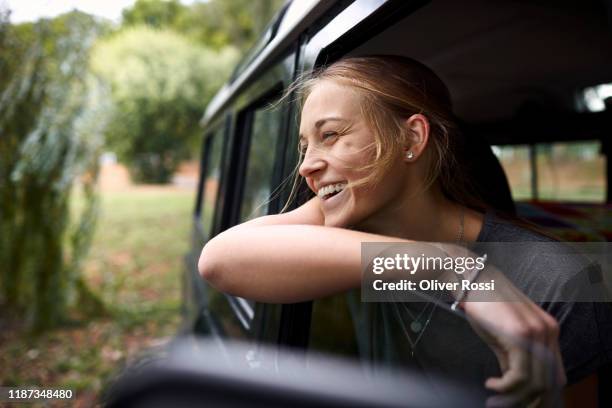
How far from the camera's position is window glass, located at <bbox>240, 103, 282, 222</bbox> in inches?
75.8

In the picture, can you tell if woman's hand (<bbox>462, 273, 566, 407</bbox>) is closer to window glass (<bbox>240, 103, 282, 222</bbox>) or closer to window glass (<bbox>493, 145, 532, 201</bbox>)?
window glass (<bbox>240, 103, 282, 222</bbox>)

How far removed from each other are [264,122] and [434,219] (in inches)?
45.4

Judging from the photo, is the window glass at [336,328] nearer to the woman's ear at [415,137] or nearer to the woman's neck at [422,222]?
the woman's neck at [422,222]

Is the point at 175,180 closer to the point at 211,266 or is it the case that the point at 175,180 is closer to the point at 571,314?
the point at 211,266

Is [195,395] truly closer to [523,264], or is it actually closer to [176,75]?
[523,264]

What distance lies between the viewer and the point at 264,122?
7.04 feet

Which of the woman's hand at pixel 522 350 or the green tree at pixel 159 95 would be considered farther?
the green tree at pixel 159 95

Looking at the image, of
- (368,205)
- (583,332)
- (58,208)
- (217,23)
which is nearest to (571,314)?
(583,332)

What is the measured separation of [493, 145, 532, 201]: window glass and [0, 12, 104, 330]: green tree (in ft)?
12.3

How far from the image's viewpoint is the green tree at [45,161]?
3861 millimetres

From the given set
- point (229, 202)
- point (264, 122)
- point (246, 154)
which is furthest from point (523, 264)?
point (229, 202)

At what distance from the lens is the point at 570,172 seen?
4820 mm

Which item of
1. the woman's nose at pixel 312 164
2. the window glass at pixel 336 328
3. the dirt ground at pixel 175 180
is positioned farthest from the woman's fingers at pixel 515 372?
the dirt ground at pixel 175 180

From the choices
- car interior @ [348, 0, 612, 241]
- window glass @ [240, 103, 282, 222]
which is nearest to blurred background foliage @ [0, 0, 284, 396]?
window glass @ [240, 103, 282, 222]
